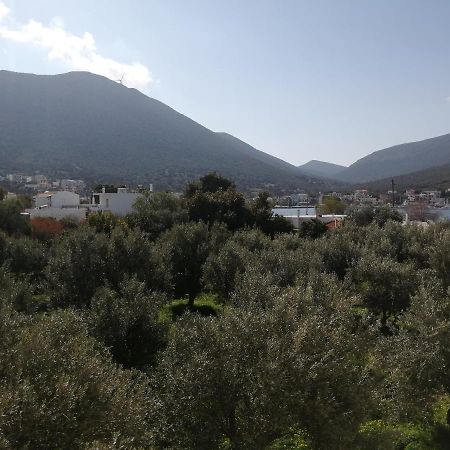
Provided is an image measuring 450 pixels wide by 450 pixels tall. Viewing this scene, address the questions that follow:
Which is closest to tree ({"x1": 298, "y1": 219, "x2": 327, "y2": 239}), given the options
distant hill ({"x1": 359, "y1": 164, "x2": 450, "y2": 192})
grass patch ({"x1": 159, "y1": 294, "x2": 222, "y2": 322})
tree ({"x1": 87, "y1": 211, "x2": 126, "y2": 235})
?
tree ({"x1": 87, "y1": 211, "x2": 126, "y2": 235})

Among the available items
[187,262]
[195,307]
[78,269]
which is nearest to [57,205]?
[187,262]

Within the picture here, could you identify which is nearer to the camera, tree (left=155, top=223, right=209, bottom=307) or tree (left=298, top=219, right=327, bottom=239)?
tree (left=155, top=223, right=209, bottom=307)

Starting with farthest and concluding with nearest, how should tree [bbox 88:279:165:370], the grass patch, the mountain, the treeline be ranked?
the mountain
the grass patch
tree [bbox 88:279:165:370]
the treeline

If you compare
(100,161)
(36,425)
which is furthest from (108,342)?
(100,161)

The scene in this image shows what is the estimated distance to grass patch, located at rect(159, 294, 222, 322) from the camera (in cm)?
2675

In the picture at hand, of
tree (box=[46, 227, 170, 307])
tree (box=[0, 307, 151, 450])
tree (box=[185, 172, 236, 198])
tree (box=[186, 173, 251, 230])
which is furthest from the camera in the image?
tree (box=[185, 172, 236, 198])

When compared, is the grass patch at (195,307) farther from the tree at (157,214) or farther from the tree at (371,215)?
the tree at (371,215)

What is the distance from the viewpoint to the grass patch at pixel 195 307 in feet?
87.8

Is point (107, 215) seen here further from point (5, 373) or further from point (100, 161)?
point (100, 161)

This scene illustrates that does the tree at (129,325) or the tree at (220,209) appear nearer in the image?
the tree at (129,325)

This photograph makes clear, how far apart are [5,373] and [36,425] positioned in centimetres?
158

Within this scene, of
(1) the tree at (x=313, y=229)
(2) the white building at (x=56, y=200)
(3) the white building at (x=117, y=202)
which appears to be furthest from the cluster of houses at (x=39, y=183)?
(1) the tree at (x=313, y=229)

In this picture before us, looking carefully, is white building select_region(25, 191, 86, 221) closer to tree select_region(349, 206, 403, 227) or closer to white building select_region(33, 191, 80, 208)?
white building select_region(33, 191, 80, 208)

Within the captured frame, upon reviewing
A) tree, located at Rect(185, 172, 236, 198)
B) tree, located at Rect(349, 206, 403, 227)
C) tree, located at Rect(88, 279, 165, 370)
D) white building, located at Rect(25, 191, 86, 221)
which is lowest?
tree, located at Rect(88, 279, 165, 370)
